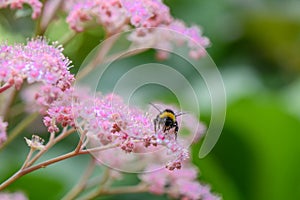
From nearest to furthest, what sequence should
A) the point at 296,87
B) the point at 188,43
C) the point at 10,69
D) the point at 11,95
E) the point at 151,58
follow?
the point at 10,69, the point at 11,95, the point at 188,43, the point at 296,87, the point at 151,58

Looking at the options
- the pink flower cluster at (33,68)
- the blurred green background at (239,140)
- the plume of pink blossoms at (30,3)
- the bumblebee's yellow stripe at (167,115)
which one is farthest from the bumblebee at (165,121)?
the blurred green background at (239,140)

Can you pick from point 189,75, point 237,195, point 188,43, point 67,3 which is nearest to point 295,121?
point 237,195

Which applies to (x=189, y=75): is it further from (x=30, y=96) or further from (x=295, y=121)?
(x=30, y=96)

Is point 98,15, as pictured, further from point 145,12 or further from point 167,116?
point 167,116

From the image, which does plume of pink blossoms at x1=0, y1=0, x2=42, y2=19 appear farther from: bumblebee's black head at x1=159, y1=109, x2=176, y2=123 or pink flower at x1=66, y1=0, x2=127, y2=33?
bumblebee's black head at x1=159, y1=109, x2=176, y2=123

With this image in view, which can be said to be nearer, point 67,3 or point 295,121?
point 67,3

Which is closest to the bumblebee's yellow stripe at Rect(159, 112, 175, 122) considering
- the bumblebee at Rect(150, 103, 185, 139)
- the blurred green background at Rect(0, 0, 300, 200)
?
the bumblebee at Rect(150, 103, 185, 139)

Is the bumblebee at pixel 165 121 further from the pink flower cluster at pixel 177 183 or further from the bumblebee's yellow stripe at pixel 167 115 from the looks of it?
the pink flower cluster at pixel 177 183
